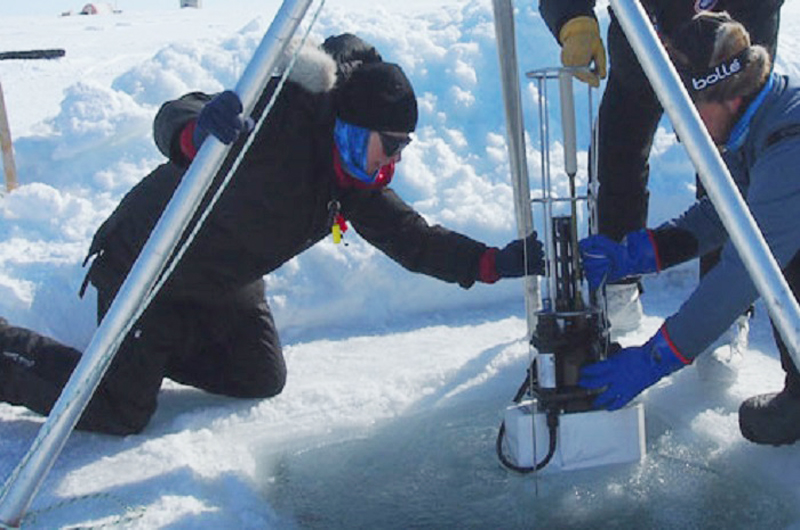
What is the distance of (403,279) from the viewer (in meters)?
3.98

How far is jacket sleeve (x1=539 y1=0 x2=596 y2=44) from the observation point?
2.64m

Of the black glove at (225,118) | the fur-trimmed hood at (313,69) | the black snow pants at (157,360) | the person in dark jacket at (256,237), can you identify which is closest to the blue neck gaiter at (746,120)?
the person in dark jacket at (256,237)

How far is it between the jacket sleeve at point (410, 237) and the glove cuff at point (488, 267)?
3 centimetres

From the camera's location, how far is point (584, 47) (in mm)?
2465

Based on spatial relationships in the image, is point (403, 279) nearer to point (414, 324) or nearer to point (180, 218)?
point (414, 324)

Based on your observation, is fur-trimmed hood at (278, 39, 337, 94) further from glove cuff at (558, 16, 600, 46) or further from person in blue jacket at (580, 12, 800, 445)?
person in blue jacket at (580, 12, 800, 445)

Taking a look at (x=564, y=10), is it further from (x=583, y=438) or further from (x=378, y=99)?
(x=583, y=438)

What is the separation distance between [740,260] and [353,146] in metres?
1.04

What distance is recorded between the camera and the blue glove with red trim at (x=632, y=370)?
2.14m

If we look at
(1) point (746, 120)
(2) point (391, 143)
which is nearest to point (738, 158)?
(1) point (746, 120)

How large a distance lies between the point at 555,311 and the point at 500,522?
1.81 feet

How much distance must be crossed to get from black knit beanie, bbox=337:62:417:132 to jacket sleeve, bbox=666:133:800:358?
34.5 inches

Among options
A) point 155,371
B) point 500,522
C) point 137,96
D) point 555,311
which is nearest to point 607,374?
point 555,311

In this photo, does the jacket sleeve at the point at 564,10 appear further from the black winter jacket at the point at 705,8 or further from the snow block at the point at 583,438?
the snow block at the point at 583,438
